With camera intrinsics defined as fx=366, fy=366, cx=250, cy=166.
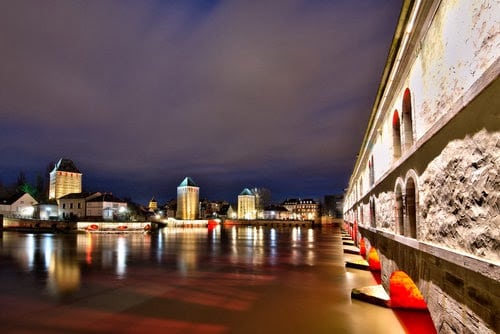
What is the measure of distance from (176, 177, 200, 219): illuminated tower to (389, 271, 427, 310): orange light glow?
295 feet

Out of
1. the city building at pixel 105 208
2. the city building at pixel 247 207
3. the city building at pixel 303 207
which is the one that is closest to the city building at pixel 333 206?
the city building at pixel 303 207

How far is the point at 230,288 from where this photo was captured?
15.3 m

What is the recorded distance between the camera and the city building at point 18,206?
7188cm

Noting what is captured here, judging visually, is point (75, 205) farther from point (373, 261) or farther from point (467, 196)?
point (467, 196)

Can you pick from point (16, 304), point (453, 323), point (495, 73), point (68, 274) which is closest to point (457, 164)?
point (495, 73)

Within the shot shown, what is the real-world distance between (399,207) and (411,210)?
2.90 ft

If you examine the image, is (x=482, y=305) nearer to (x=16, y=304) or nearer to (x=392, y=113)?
(x=392, y=113)

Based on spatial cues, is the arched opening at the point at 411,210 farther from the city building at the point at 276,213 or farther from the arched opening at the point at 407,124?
the city building at the point at 276,213

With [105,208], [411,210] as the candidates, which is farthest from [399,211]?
[105,208]

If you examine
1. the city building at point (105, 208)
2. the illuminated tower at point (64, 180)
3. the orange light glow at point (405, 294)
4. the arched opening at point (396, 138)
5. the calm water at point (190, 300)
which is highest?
the illuminated tower at point (64, 180)

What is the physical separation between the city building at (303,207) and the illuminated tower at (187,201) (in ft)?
128

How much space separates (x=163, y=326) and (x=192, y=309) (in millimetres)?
1907

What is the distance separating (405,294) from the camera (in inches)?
413

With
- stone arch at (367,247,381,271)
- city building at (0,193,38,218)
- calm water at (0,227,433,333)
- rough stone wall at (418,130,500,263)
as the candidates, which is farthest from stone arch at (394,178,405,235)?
city building at (0,193,38,218)
